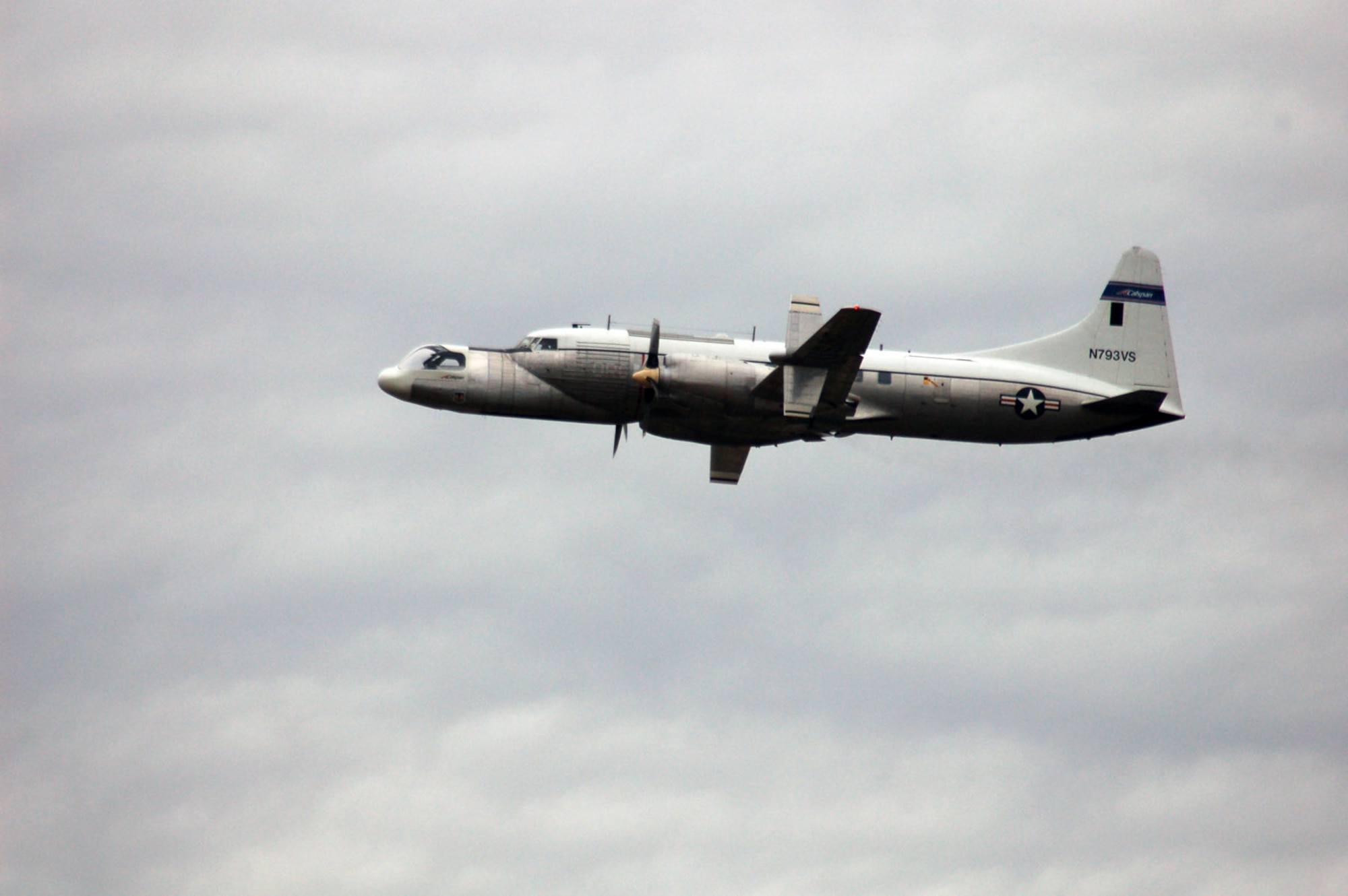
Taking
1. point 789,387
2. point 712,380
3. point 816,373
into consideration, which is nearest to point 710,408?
point 712,380

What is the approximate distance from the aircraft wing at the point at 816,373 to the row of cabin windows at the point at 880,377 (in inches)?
54.1

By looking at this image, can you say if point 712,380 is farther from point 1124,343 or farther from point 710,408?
point 1124,343

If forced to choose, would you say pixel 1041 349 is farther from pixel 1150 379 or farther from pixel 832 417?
pixel 832 417

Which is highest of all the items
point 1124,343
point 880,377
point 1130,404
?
point 1124,343

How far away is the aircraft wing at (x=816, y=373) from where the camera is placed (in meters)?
38.9

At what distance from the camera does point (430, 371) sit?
4175 cm

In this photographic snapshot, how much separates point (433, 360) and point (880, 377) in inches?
514

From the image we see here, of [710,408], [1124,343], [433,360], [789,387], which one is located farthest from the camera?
[1124,343]

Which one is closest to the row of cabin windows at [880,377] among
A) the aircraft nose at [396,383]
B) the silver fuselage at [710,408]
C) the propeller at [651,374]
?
the silver fuselage at [710,408]

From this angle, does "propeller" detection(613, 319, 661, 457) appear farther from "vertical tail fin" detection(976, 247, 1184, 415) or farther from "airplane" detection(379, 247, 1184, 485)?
"vertical tail fin" detection(976, 247, 1184, 415)

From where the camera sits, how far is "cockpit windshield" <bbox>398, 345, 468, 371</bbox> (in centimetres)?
4178

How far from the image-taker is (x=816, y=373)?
130 ft

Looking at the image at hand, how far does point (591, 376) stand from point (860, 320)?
7.98 m

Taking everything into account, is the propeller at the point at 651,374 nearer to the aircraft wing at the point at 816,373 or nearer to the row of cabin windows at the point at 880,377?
the aircraft wing at the point at 816,373
